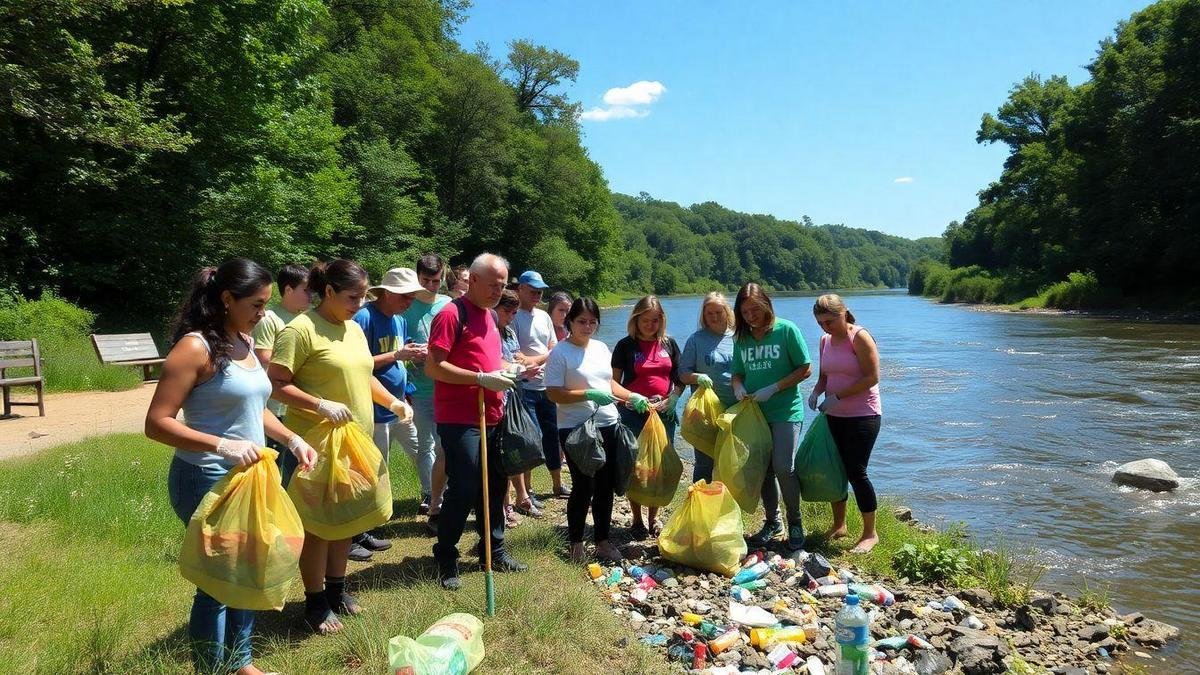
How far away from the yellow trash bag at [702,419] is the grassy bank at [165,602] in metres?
1.18

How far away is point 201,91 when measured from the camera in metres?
17.2

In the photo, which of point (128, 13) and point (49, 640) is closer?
point (49, 640)

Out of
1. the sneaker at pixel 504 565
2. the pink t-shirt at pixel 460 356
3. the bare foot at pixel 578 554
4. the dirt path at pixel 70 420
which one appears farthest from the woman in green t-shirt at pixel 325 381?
the dirt path at pixel 70 420

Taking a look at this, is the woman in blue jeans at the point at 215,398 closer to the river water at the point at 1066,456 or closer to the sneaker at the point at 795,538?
the sneaker at the point at 795,538

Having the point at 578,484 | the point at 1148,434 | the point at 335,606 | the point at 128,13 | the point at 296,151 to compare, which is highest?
the point at 128,13

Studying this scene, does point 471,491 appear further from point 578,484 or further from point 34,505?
point 34,505

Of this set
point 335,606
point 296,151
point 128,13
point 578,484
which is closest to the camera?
point 335,606

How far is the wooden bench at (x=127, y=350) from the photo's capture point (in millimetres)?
11664

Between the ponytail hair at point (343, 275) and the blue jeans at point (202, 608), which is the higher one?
the ponytail hair at point (343, 275)

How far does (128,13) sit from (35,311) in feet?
21.8

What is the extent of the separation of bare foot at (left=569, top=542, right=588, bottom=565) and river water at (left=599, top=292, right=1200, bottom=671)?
3404 millimetres

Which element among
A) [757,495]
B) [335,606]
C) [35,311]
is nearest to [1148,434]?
[757,495]

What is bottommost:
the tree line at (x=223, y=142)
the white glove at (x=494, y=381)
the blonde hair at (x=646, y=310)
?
the white glove at (x=494, y=381)

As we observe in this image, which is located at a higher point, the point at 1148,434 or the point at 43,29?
the point at 43,29
